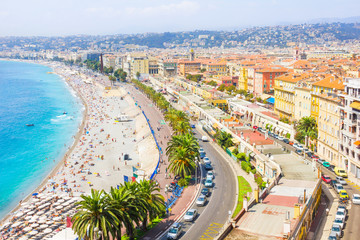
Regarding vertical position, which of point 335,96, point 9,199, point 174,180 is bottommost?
point 9,199

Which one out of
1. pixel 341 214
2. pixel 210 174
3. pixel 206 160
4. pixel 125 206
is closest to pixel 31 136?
pixel 206 160

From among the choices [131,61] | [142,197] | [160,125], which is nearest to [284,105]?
[160,125]

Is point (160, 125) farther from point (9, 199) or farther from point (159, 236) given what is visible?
point (159, 236)

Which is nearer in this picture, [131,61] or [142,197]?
[142,197]

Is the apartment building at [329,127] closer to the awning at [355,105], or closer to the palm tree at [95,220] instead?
the awning at [355,105]

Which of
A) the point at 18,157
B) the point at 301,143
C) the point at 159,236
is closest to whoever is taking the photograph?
the point at 159,236

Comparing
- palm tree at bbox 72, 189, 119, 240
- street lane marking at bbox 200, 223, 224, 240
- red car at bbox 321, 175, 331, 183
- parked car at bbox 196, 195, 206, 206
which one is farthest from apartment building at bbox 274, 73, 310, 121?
palm tree at bbox 72, 189, 119, 240

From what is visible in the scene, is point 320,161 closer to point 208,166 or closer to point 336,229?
point 208,166
